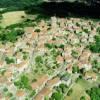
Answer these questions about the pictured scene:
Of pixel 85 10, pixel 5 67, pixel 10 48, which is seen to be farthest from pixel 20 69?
pixel 85 10

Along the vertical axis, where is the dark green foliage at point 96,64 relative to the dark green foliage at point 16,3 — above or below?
above

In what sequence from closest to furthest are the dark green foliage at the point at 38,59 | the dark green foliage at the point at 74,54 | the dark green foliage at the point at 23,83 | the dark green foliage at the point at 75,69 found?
1. the dark green foliage at the point at 23,83
2. the dark green foliage at the point at 75,69
3. the dark green foliage at the point at 38,59
4. the dark green foliage at the point at 74,54

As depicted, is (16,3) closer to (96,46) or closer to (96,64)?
(96,46)

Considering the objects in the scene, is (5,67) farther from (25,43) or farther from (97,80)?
(97,80)

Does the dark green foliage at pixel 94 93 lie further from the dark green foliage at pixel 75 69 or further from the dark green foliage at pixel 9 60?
the dark green foliage at pixel 9 60

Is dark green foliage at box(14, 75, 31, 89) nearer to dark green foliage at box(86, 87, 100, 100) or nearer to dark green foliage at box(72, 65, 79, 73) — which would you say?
dark green foliage at box(72, 65, 79, 73)

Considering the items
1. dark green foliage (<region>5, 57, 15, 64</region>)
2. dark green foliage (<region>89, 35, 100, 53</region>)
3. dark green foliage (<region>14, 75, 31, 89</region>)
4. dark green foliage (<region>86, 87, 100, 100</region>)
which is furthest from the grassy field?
dark green foliage (<region>86, 87, 100, 100</region>)

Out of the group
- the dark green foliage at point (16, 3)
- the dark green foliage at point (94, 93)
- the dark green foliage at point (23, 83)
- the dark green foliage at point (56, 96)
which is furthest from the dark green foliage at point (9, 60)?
the dark green foliage at point (16, 3)

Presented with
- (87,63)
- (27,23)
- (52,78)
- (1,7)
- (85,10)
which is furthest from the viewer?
(1,7)
